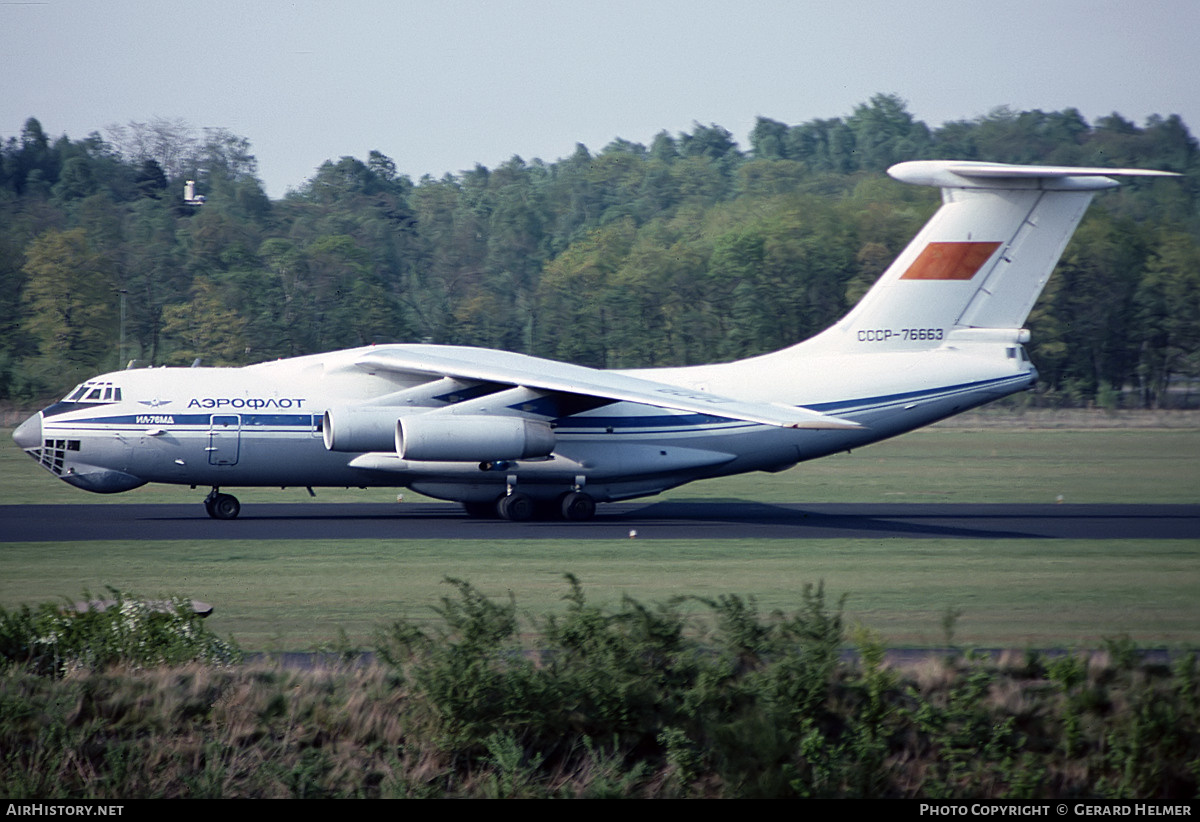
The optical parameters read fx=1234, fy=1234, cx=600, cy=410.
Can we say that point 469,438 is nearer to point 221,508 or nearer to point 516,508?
point 516,508

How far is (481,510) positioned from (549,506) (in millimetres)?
1299

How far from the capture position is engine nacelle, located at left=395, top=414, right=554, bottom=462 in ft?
66.3

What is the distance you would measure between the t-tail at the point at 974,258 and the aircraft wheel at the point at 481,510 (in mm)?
7112

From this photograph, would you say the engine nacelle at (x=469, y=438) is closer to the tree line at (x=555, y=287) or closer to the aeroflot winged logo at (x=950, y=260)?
the aeroflot winged logo at (x=950, y=260)

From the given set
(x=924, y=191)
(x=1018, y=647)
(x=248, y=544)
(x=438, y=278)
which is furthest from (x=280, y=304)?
(x=1018, y=647)

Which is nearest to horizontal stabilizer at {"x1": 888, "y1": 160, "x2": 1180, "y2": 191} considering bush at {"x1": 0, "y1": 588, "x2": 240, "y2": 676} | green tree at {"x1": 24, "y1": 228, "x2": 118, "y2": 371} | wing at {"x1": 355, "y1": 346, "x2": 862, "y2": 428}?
wing at {"x1": 355, "y1": 346, "x2": 862, "y2": 428}

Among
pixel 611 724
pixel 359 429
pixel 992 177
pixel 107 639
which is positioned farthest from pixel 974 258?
pixel 107 639

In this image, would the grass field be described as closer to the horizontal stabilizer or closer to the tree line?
the horizontal stabilizer

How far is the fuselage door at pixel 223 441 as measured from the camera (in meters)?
20.8

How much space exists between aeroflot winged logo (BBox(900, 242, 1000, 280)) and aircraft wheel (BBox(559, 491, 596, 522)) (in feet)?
23.3

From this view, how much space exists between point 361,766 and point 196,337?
43527 millimetres

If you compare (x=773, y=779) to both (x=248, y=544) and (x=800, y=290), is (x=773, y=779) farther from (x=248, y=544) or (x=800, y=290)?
(x=800, y=290)

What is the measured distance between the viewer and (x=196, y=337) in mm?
49312

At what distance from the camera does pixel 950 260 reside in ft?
72.8
